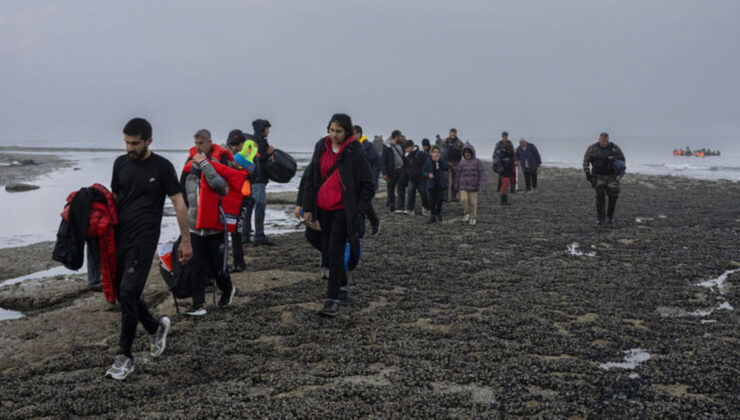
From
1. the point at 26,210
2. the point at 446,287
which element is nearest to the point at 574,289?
the point at 446,287

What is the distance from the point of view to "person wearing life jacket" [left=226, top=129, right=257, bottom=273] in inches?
299

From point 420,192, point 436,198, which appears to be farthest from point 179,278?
point 420,192

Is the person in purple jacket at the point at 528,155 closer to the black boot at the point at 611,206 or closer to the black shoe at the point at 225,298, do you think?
the black boot at the point at 611,206

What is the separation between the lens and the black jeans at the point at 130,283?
479 centimetres

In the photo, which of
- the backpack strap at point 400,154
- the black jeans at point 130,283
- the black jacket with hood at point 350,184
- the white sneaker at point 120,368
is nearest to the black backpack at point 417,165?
the backpack strap at point 400,154

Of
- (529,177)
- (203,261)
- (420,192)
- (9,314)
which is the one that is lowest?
(9,314)

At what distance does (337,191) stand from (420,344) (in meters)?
2.05

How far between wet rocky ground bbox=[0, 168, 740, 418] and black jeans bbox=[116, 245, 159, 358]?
405 millimetres

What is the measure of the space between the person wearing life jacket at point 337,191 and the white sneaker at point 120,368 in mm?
2359

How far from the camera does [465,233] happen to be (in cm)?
1361

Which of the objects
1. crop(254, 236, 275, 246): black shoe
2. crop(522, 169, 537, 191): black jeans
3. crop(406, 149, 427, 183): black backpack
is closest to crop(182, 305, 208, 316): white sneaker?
crop(254, 236, 275, 246): black shoe

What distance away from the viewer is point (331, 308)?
6.66 meters

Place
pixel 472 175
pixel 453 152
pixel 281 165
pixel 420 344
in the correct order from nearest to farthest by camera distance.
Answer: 1. pixel 420 344
2. pixel 281 165
3. pixel 472 175
4. pixel 453 152

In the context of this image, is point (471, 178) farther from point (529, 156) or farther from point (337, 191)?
point (529, 156)
